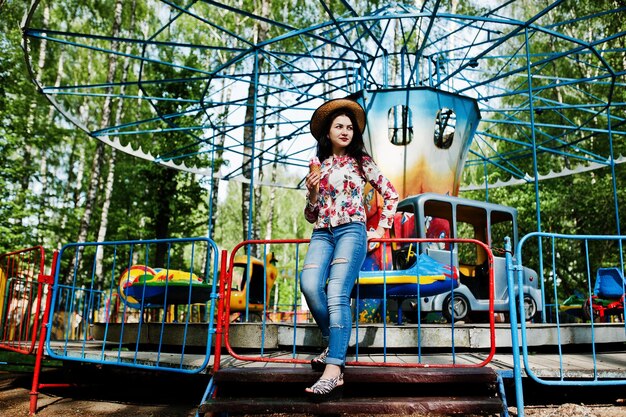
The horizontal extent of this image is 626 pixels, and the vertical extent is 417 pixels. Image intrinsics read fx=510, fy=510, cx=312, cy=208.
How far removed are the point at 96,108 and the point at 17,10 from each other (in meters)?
6.01

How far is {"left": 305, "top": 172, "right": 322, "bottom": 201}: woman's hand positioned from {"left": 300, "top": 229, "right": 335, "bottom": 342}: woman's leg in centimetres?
37

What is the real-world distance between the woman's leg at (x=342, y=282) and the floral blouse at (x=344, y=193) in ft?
0.30

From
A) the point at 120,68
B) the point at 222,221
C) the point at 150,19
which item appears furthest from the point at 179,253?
the point at 222,221

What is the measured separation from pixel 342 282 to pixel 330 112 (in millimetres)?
1339

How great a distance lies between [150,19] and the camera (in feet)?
80.4

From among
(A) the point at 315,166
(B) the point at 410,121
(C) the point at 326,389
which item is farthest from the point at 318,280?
(B) the point at 410,121

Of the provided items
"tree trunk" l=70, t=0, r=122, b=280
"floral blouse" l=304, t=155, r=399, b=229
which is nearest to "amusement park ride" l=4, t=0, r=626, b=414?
"tree trunk" l=70, t=0, r=122, b=280

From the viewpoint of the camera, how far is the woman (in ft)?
11.3

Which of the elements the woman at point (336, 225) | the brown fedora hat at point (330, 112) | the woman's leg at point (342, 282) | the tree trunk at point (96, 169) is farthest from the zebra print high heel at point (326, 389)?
the tree trunk at point (96, 169)

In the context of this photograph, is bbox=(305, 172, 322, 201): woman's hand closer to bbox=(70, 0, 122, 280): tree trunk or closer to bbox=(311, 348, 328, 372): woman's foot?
bbox=(311, 348, 328, 372): woman's foot

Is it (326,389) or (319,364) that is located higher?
(319,364)

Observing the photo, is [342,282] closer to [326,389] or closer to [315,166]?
[326,389]

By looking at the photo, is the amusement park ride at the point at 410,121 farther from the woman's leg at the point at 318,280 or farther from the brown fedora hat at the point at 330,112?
the brown fedora hat at the point at 330,112

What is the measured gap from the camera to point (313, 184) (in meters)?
3.80
